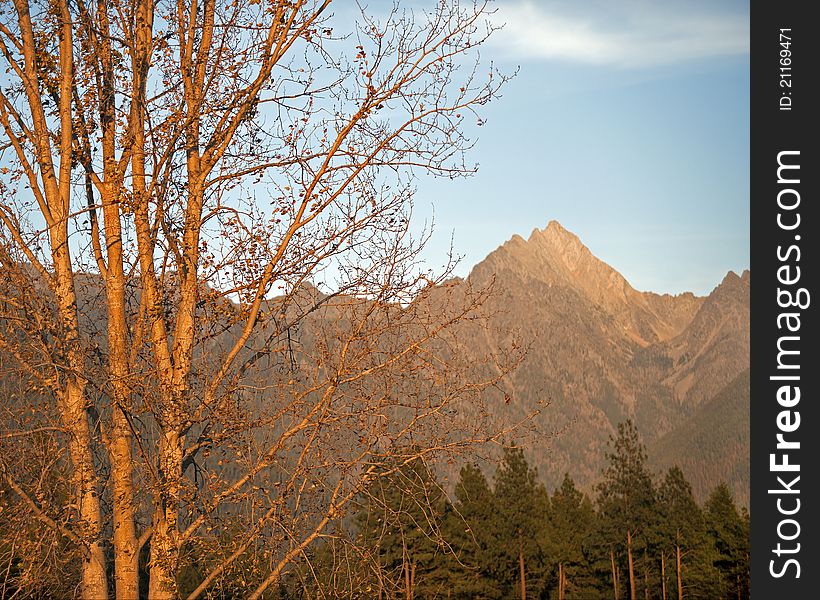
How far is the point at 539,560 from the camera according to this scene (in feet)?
135

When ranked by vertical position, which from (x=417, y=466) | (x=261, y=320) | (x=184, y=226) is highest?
(x=184, y=226)

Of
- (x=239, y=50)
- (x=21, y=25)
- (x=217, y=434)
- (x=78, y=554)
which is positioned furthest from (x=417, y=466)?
(x=21, y=25)

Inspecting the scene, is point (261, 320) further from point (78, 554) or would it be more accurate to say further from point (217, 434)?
point (78, 554)

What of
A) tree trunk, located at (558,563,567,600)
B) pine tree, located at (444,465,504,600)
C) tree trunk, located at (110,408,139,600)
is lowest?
tree trunk, located at (558,563,567,600)

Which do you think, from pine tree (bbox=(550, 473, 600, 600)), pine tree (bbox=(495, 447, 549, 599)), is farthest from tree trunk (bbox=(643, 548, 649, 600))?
pine tree (bbox=(495, 447, 549, 599))

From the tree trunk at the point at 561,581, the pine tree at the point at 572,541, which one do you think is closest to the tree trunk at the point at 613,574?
the pine tree at the point at 572,541

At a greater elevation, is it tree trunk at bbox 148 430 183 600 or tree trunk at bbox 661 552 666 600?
tree trunk at bbox 148 430 183 600

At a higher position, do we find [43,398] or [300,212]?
[300,212]

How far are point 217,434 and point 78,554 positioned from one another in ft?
3.79

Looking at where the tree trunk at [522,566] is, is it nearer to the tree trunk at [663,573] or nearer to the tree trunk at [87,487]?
the tree trunk at [663,573]
